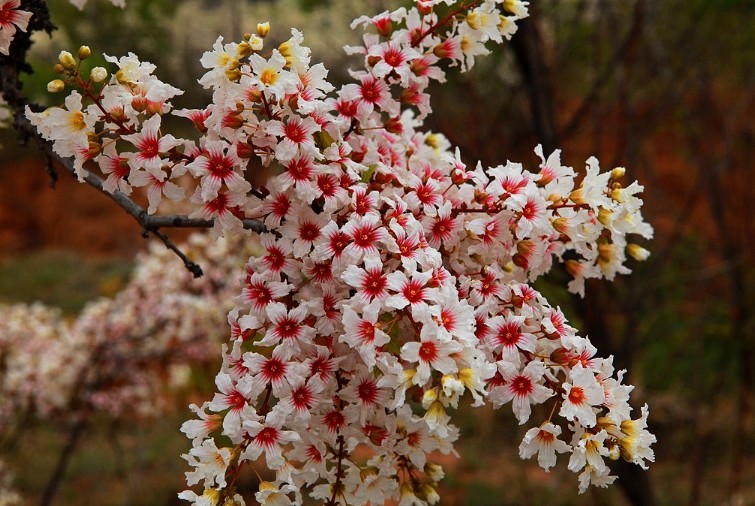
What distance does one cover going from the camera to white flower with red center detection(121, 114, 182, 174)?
1271 mm

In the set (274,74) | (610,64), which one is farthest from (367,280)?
(610,64)

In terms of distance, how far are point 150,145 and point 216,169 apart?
4.8 inches

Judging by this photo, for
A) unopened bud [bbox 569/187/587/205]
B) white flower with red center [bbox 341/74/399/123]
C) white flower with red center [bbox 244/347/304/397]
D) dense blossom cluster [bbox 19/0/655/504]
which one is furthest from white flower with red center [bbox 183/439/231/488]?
unopened bud [bbox 569/187/587/205]

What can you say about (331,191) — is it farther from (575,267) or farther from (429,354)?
(575,267)

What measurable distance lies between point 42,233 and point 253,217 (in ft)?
76.7

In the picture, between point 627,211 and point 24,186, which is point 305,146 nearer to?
point 627,211

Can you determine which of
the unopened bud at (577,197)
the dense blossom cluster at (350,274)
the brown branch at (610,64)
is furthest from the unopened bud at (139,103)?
the brown branch at (610,64)

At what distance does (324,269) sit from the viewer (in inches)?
52.4

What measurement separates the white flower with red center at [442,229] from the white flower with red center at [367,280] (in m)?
0.18

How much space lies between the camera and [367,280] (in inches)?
47.6

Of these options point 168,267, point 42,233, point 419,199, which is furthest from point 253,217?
point 42,233

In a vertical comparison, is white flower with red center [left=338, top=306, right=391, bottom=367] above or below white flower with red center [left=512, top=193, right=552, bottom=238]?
below

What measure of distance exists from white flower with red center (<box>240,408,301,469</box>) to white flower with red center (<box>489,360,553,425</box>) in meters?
0.35

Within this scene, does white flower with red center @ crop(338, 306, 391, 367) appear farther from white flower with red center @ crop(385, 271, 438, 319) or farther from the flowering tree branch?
the flowering tree branch
